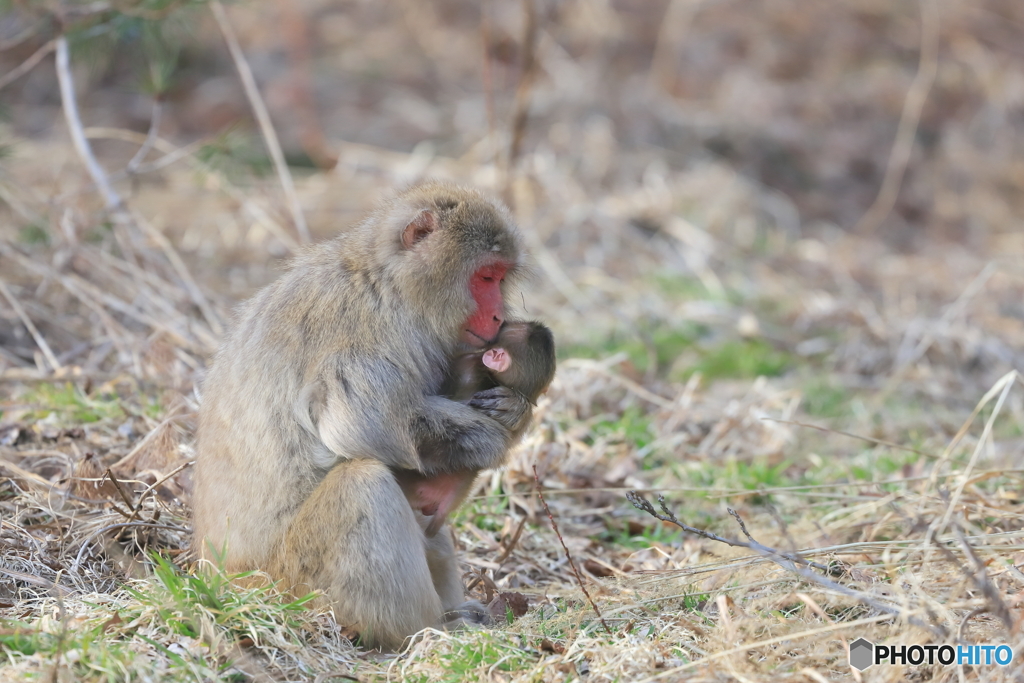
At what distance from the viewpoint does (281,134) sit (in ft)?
39.9

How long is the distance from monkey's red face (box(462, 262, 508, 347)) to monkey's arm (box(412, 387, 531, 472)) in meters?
0.23

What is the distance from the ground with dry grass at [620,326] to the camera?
3.20 metres

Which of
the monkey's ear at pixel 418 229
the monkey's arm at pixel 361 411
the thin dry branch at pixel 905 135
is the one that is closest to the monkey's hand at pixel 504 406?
the monkey's arm at pixel 361 411

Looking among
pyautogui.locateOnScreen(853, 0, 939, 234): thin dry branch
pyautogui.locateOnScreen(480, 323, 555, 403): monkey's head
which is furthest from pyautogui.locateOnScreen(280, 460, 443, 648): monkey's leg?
pyautogui.locateOnScreen(853, 0, 939, 234): thin dry branch

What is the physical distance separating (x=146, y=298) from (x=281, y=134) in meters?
6.68

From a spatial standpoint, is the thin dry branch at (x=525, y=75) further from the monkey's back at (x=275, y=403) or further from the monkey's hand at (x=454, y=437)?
the monkey's hand at (x=454, y=437)

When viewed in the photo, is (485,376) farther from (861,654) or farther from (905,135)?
(905,135)

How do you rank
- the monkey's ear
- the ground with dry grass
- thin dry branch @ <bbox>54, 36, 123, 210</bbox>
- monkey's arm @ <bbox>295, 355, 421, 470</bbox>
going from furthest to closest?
thin dry branch @ <bbox>54, 36, 123, 210</bbox>, the monkey's ear, monkey's arm @ <bbox>295, 355, 421, 470</bbox>, the ground with dry grass

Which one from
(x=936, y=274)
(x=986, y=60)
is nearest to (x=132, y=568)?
(x=936, y=274)

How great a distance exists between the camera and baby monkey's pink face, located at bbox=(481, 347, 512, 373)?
365 cm

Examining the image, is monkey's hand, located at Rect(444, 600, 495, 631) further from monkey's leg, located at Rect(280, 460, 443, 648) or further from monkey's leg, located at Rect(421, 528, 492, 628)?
monkey's leg, located at Rect(280, 460, 443, 648)

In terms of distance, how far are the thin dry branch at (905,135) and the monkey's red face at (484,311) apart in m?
9.23

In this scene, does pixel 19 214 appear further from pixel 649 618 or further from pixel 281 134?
pixel 281 134

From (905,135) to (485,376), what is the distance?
10.9 metres
